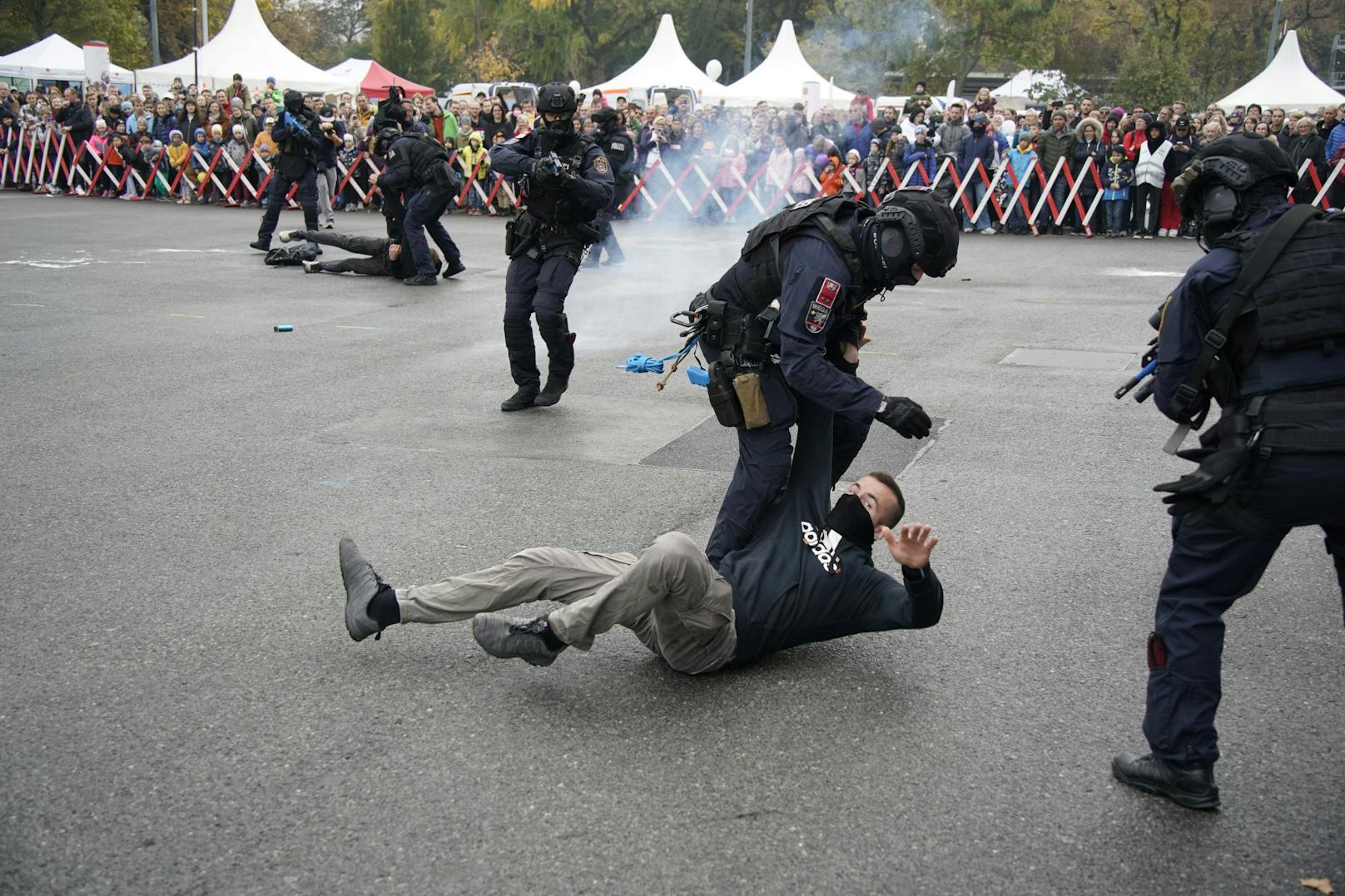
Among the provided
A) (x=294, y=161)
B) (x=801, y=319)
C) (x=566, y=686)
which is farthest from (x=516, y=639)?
(x=294, y=161)

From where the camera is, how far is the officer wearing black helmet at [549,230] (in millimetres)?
7562

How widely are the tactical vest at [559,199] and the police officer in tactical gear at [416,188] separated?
15.7 feet

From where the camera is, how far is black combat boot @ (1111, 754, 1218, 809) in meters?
3.18

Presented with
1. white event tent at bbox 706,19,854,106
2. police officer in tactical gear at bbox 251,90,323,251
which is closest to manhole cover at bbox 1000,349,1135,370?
police officer in tactical gear at bbox 251,90,323,251

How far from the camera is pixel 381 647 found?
13.5 feet

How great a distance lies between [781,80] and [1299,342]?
2908cm

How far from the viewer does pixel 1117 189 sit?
57.9 ft

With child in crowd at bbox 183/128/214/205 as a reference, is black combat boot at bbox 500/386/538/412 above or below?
below

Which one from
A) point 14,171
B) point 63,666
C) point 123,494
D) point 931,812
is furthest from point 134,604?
point 14,171

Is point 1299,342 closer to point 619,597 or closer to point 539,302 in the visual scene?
point 619,597

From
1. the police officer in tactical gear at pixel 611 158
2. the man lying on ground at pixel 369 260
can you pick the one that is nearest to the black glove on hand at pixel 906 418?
the police officer in tactical gear at pixel 611 158

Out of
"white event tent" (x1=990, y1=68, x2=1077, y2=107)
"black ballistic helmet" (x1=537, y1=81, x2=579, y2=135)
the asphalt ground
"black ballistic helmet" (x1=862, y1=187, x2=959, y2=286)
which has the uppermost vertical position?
"white event tent" (x1=990, y1=68, x2=1077, y2=107)

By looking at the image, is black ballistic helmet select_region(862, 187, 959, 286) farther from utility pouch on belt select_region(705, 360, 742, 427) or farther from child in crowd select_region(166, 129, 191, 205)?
child in crowd select_region(166, 129, 191, 205)

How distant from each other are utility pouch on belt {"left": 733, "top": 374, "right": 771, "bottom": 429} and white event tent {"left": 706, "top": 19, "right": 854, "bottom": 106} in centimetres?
2687
